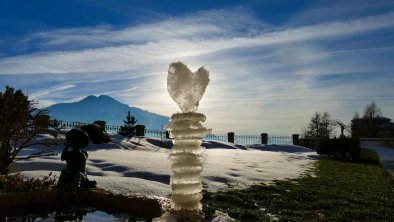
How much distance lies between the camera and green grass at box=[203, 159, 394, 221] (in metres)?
7.03

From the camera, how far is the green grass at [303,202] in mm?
7031

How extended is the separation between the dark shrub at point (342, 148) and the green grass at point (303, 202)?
46.1 ft

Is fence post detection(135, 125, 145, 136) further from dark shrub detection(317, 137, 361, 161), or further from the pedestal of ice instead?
the pedestal of ice

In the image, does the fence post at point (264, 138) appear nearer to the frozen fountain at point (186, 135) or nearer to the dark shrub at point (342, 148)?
the dark shrub at point (342, 148)

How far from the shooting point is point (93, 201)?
560cm

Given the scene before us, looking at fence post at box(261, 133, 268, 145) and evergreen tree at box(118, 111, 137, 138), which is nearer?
evergreen tree at box(118, 111, 137, 138)

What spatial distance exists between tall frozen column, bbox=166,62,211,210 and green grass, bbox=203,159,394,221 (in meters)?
1.35

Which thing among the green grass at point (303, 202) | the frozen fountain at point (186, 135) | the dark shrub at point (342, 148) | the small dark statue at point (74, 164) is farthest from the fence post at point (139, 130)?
the frozen fountain at point (186, 135)

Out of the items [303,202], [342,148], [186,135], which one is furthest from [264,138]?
[186,135]

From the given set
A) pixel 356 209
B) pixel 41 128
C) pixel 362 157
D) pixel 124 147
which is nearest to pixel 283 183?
pixel 356 209

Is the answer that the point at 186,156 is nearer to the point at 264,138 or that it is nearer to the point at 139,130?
the point at 139,130

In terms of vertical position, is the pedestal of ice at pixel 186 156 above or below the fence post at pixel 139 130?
below

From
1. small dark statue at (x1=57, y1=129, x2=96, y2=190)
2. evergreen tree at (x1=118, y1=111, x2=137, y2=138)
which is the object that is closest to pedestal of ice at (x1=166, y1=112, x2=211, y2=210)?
small dark statue at (x1=57, y1=129, x2=96, y2=190)

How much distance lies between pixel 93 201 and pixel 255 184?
19.4ft
